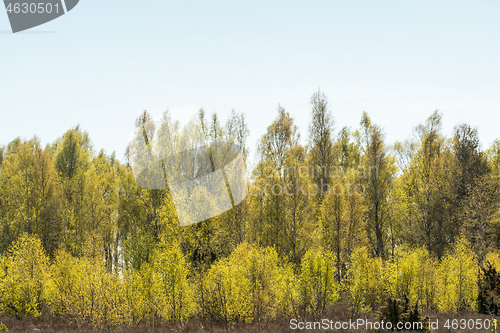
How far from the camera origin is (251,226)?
25.1 metres

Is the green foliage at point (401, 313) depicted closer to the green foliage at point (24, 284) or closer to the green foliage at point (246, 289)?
the green foliage at point (246, 289)

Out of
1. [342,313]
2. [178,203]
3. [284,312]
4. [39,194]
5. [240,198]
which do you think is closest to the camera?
[284,312]

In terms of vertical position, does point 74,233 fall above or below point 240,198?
below

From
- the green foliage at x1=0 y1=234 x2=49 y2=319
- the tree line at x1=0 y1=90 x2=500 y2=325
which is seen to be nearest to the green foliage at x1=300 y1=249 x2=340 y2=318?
the tree line at x1=0 y1=90 x2=500 y2=325

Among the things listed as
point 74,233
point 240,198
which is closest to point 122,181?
point 74,233

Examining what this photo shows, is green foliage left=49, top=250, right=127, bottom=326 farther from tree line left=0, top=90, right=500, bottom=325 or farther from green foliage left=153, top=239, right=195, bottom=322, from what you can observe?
green foliage left=153, top=239, right=195, bottom=322

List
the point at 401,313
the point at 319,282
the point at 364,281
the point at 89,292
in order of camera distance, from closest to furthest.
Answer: the point at 401,313, the point at 319,282, the point at 364,281, the point at 89,292

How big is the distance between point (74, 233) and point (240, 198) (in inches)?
569

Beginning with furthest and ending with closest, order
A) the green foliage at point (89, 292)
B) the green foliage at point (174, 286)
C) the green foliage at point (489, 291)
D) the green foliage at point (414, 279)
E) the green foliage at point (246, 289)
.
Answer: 1. the green foliage at point (414, 279)
2. the green foliage at point (489, 291)
3. the green foliage at point (89, 292)
4. the green foliage at point (174, 286)
5. the green foliage at point (246, 289)

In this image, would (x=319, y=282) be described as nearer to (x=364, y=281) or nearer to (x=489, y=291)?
(x=364, y=281)

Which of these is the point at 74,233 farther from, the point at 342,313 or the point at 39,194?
the point at 342,313

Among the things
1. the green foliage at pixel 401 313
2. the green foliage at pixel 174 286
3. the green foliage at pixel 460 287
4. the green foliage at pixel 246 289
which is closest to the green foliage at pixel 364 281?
the green foliage at pixel 401 313

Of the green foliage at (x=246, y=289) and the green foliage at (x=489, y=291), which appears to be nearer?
the green foliage at (x=246, y=289)

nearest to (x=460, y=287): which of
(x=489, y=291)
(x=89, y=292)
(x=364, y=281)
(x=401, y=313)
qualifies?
(x=489, y=291)
